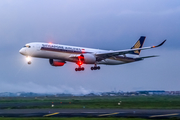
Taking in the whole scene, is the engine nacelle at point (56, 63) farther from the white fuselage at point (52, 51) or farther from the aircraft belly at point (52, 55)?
the aircraft belly at point (52, 55)

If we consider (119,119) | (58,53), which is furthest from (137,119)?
(58,53)

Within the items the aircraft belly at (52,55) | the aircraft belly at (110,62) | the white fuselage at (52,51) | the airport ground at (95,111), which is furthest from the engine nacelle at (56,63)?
the aircraft belly at (110,62)

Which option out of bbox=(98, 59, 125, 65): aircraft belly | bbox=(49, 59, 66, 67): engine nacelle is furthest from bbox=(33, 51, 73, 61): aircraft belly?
bbox=(98, 59, 125, 65): aircraft belly

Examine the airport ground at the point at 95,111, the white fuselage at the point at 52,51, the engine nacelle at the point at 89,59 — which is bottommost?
the airport ground at the point at 95,111

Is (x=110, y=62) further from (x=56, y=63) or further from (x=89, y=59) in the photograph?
(x=56, y=63)

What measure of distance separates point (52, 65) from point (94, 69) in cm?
1083

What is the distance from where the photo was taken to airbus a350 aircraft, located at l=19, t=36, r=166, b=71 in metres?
59.4

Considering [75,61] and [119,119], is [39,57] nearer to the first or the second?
[75,61]

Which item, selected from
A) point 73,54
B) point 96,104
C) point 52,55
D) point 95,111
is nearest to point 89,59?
point 73,54

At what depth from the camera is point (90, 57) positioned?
64375 mm

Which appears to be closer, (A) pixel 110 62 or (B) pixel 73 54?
(B) pixel 73 54

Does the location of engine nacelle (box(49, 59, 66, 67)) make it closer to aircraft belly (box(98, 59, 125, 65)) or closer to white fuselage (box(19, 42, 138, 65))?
white fuselage (box(19, 42, 138, 65))

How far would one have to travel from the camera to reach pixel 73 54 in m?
62.5

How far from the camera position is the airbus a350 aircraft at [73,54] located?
195ft
